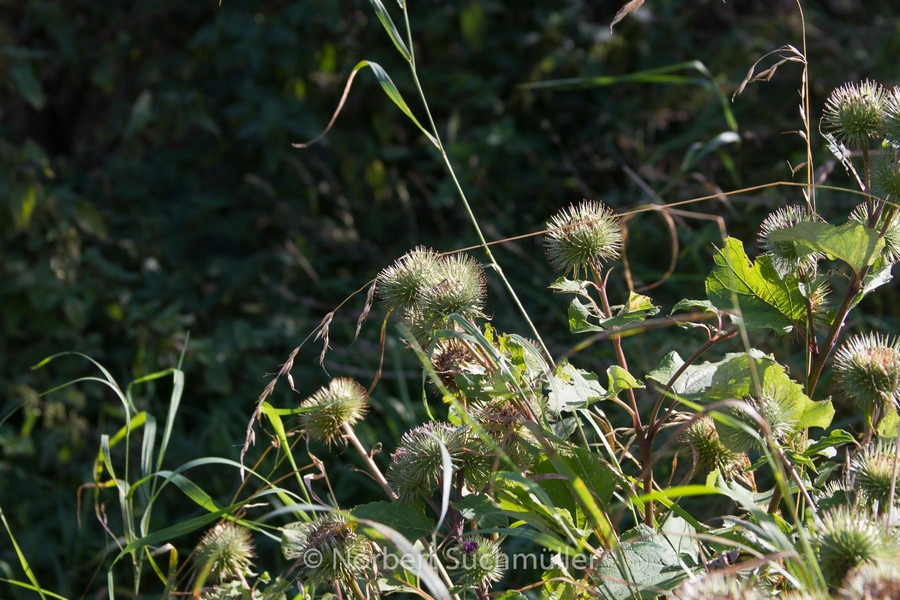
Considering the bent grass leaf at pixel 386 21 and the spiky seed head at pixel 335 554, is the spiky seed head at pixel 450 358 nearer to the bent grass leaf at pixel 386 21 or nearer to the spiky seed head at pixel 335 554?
the spiky seed head at pixel 335 554

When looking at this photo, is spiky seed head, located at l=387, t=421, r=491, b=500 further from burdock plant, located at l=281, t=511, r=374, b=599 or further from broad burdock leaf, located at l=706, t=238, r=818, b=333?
broad burdock leaf, located at l=706, t=238, r=818, b=333

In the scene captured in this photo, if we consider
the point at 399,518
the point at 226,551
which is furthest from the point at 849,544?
the point at 226,551

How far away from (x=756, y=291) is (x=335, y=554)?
565 millimetres

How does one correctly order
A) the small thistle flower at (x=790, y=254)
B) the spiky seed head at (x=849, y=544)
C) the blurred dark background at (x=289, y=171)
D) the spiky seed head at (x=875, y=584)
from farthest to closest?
the blurred dark background at (x=289, y=171)
the small thistle flower at (x=790, y=254)
the spiky seed head at (x=849, y=544)
the spiky seed head at (x=875, y=584)

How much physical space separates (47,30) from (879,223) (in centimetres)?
317

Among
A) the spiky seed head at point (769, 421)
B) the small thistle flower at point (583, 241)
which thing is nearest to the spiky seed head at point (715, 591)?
the spiky seed head at point (769, 421)

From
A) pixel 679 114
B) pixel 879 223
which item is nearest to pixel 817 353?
pixel 879 223

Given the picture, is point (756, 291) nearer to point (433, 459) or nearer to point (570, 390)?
point (570, 390)

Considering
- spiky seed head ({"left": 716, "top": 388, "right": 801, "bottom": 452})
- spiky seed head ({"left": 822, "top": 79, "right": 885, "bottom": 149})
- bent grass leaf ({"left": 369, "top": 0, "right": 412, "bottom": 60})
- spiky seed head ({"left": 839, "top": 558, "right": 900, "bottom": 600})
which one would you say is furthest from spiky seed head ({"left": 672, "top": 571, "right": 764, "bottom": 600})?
bent grass leaf ({"left": 369, "top": 0, "right": 412, "bottom": 60})

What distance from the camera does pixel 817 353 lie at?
0.98m

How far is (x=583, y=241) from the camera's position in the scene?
3.53 ft

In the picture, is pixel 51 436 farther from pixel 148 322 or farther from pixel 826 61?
pixel 826 61

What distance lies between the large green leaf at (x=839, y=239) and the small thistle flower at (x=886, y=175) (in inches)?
3.0

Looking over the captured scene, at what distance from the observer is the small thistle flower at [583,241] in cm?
108
